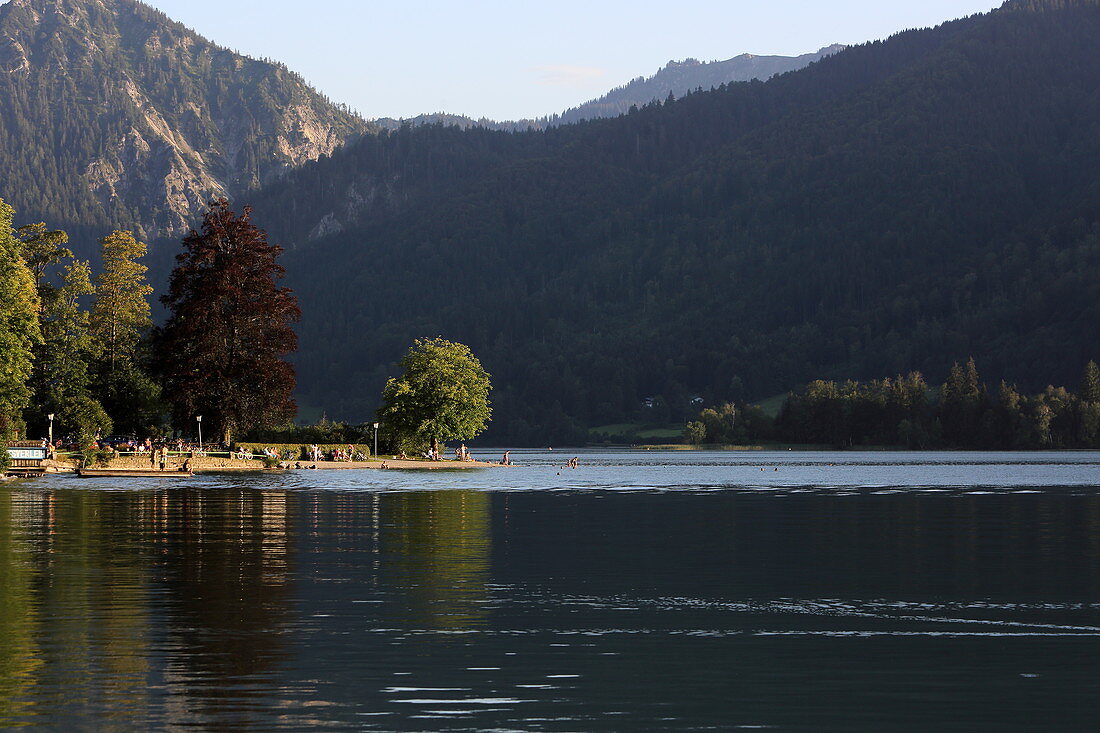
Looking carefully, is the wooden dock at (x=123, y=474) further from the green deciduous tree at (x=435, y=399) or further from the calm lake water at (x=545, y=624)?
the calm lake water at (x=545, y=624)

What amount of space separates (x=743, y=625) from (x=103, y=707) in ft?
40.6

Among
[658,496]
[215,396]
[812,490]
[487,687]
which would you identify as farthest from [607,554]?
[215,396]

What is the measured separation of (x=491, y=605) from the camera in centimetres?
3008

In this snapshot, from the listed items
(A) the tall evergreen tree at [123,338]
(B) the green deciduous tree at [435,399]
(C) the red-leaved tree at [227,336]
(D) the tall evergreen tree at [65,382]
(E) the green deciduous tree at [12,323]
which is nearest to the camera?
(E) the green deciduous tree at [12,323]

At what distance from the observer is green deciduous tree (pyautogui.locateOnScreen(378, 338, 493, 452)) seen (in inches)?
5930

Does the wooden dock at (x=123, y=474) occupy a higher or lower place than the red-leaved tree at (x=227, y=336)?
lower

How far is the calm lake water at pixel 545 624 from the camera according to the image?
63.6 feet

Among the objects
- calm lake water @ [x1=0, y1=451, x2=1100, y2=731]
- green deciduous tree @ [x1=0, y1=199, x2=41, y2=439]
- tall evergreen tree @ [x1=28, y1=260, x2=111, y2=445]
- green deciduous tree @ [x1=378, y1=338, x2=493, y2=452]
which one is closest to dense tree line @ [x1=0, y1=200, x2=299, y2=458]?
tall evergreen tree @ [x1=28, y1=260, x2=111, y2=445]

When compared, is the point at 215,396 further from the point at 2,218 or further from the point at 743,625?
the point at 743,625

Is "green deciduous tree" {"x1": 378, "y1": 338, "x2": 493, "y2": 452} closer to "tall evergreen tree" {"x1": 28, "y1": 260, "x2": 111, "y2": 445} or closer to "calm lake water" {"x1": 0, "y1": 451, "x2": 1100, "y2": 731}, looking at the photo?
"tall evergreen tree" {"x1": 28, "y1": 260, "x2": 111, "y2": 445}

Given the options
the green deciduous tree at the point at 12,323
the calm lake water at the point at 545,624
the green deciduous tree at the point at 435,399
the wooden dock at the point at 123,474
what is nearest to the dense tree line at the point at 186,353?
the wooden dock at the point at 123,474

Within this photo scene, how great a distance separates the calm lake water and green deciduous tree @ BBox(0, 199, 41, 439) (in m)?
42.9

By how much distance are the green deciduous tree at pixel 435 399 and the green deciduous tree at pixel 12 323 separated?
5135 centimetres

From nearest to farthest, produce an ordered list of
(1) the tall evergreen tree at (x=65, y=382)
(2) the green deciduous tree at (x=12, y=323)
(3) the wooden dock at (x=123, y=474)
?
(2) the green deciduous tree at (x=12, y=323) < (3) the wooden dock at (x=123, y=474) < (1) the tall evergreen tree at (x=65, y=382)
